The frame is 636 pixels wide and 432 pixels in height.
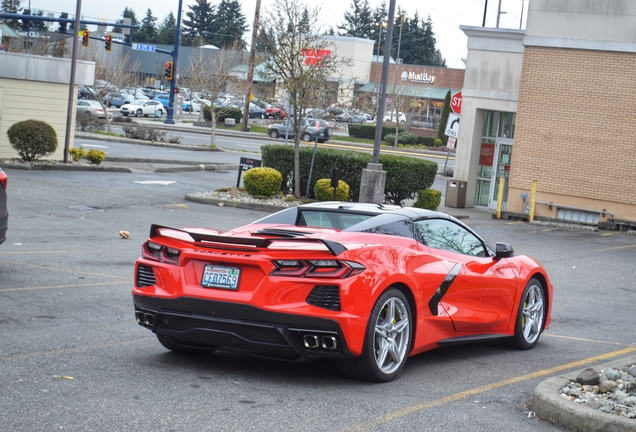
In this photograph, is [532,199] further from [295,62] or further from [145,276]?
[145,276]

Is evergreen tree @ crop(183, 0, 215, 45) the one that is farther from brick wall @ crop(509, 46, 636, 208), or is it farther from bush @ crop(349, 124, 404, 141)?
brick wall @ crop(509, 46, 636, 208)

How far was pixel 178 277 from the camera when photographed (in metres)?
6.64

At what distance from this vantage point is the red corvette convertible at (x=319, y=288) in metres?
6.28

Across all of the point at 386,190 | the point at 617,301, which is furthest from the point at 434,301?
the point at 386,190

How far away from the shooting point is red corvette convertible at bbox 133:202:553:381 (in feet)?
20.6

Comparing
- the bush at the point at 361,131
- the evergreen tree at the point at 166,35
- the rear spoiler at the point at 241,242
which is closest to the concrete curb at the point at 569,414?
the rear spoiler at the point at 241,242

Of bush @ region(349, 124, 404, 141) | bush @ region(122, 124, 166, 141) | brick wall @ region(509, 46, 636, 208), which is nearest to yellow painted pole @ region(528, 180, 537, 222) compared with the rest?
brick wall @ region(509, 46, 636, 208)

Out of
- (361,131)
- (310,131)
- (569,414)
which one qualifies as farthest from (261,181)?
(361,131)

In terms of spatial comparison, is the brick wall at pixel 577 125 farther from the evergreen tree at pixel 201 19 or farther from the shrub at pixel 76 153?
the evergreen tree at pixel 201 19

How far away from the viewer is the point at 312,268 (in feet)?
20.8

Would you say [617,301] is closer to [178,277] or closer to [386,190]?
[178,277]

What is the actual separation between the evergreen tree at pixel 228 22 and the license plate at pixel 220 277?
396ft

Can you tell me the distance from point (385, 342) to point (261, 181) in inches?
693

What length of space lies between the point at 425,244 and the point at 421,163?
18.2m
